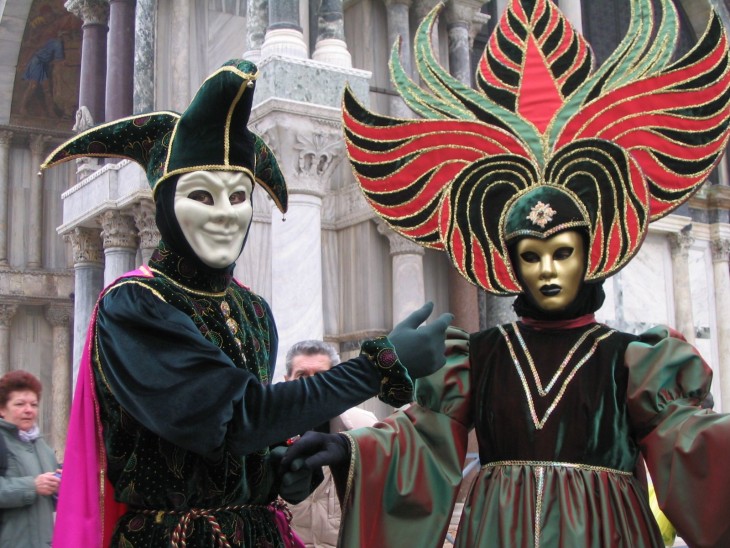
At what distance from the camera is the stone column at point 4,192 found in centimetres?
1477

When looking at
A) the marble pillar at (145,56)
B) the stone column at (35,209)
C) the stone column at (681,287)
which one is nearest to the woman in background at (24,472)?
the marble pillar at (145,56)

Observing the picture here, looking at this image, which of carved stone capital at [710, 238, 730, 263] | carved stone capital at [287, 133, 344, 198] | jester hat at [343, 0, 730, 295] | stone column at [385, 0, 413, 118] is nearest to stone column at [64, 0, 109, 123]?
stone column at [385, 0, 413, 118]

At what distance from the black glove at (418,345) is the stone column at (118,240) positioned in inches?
290

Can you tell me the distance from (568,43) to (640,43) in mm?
229

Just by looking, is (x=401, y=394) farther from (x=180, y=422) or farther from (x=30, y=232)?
(x=30, y=232)

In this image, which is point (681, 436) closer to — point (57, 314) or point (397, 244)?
point (397, 244)

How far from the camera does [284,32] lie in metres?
7.32

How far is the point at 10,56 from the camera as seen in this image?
14.0m

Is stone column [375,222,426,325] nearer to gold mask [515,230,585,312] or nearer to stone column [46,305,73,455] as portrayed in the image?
gold mask [515,230,585,312]

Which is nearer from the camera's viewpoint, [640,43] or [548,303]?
[548,303]

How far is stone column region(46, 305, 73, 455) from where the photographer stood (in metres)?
14.2

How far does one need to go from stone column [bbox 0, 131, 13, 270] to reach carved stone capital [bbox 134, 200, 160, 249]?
635 centimetres

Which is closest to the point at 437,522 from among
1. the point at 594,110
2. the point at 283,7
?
the point at 594,110

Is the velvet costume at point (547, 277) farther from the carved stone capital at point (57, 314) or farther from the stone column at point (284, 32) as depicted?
the carved stone capital at point (57, 314)
